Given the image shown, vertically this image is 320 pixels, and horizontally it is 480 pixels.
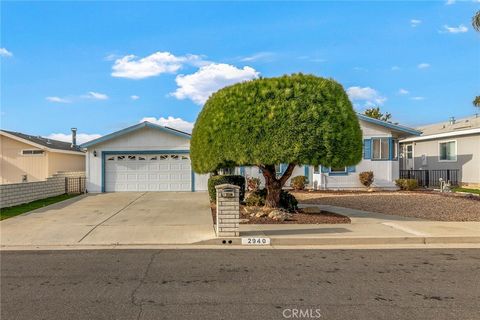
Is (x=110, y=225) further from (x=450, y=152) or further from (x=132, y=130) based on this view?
(x=450, y=152)

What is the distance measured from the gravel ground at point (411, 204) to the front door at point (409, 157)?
36.7 feet

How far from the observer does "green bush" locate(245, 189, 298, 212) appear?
12156 mm

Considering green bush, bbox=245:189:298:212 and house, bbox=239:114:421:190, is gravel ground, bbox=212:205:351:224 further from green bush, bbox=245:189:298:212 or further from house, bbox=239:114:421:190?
house, bbox=239:114:421:190

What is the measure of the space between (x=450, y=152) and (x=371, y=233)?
1782 cm

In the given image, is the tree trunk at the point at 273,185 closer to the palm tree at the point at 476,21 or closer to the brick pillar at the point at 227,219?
the brick pillar at the point at 227,219

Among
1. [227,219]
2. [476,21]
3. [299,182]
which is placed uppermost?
[476,21]

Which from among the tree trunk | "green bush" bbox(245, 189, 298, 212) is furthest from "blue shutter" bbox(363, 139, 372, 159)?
the tree trunk

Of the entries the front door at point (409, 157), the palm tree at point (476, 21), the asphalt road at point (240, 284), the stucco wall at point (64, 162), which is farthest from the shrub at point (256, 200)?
the front door at point (409, 157)

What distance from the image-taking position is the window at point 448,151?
23.2 m

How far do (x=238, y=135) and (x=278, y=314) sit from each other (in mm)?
6530

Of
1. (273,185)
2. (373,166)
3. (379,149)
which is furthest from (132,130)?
(379,149)

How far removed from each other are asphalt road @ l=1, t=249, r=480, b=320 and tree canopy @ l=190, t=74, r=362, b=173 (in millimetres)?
3266

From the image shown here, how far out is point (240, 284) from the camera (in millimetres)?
5469

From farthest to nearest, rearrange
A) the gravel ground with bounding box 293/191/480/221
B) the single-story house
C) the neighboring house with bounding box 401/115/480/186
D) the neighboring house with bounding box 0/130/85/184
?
1. the neighboring house with bounding box 0/130/85/184
2. the neighboring house with bounding box 401/115/480/186
3. the single-story house
4. the gravel ground with bounding box 293/191/480/221
